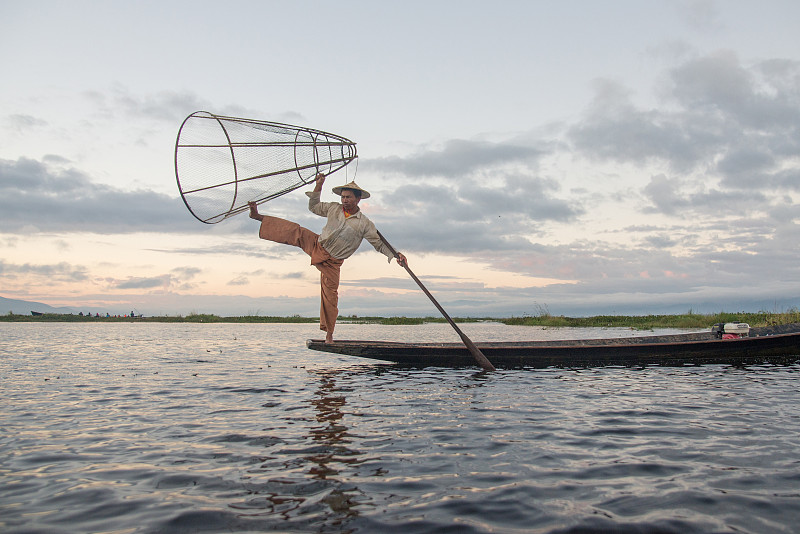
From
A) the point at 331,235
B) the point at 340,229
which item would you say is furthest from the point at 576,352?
the point at 331,235

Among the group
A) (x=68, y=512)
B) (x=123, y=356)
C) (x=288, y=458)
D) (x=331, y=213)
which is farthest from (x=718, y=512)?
(x=123, y=356)

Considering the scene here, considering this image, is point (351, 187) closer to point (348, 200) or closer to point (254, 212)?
point (348, 200)

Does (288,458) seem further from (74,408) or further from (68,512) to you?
(74,408)

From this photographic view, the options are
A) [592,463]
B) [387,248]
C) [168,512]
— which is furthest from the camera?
[387,248]

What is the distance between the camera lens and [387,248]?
1091cm

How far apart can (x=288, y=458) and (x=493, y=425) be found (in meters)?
2.54

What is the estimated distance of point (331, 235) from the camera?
10219 mm

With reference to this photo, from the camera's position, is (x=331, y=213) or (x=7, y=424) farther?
(x=331, y=213)

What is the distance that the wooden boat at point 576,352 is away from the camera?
38.1ft

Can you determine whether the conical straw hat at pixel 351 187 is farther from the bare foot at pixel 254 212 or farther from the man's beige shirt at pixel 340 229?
the bare foot at pixel 254 212

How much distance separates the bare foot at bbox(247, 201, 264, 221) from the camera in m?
9.26

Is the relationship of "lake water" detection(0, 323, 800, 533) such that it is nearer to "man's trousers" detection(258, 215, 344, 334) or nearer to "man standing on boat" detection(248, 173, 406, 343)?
"man's trousers" detection(258, 215, 344, 334)

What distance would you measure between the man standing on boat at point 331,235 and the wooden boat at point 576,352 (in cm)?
158

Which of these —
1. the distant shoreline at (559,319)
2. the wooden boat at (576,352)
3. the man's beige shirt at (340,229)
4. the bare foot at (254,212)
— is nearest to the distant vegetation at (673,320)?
the distant shoreline at (559,319)
